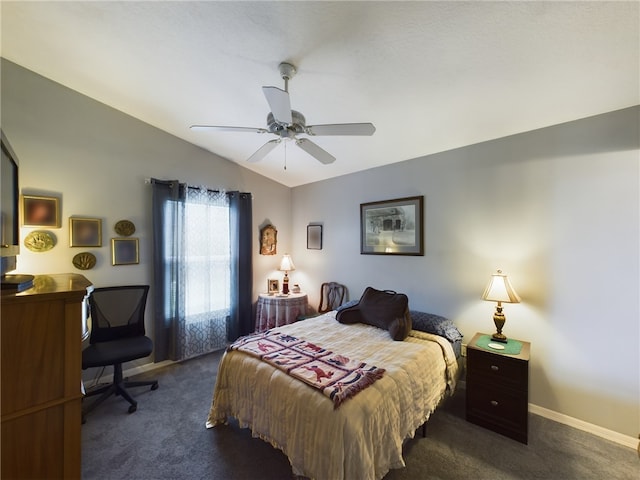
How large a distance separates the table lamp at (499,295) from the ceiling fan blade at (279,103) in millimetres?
2152

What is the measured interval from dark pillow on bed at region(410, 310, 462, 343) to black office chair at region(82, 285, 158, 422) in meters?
2.62

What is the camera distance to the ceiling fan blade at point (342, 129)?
71.1 inches

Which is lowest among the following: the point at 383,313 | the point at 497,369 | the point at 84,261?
the point at 497,369

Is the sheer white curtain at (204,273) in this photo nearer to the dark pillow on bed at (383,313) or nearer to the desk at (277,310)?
the desk at (277,310)

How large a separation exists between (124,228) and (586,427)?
4663 mm

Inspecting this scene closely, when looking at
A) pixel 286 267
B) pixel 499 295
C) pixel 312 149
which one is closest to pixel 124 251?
pixel 286 267

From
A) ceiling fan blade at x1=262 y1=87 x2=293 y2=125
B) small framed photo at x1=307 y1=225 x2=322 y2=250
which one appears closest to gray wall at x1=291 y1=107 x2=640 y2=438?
small framed photo at x1=307 y1=225 x2=322 y2=250

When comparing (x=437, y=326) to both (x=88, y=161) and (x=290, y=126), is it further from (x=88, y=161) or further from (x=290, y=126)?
(x=88, y=161)

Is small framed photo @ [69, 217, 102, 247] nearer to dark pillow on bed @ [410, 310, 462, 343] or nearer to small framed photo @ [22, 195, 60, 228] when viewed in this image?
small framed photo @ [22, 195, 60, 228]

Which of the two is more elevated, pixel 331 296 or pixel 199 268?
pixel 199 268

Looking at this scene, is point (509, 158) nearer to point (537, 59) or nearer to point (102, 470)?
point (537, 59)

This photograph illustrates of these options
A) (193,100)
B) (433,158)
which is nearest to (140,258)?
(193,100)

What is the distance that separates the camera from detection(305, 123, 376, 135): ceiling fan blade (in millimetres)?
1806

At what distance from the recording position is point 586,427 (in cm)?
213
